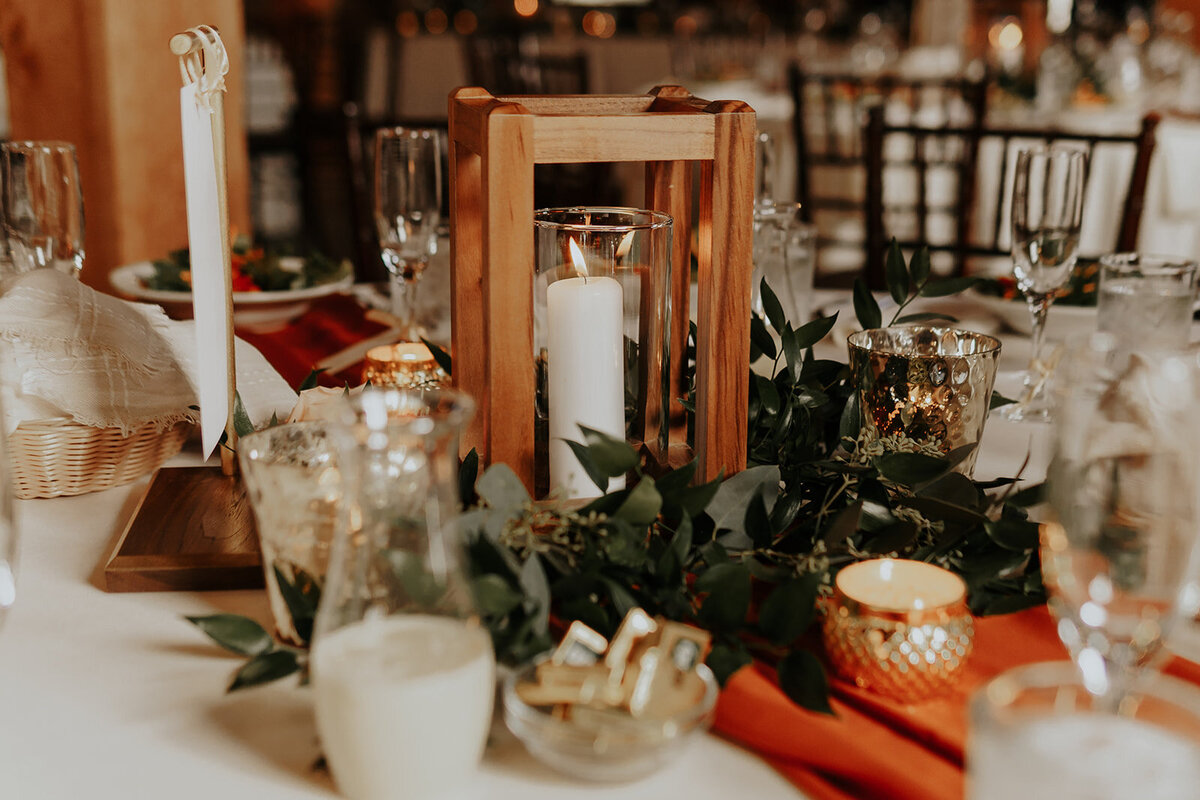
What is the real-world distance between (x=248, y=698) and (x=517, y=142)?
34 cm

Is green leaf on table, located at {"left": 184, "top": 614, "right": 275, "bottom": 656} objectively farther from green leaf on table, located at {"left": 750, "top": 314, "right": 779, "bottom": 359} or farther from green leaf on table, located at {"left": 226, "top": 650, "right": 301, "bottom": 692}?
green leaf on table, located at {"left": 750, "top": 314, "right": 779, "bottom": 359}

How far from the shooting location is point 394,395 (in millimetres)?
582

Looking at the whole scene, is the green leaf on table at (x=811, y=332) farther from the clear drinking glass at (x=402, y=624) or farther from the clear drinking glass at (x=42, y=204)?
the clear drinking glass at (x=42, y=204)

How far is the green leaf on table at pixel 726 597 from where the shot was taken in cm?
60

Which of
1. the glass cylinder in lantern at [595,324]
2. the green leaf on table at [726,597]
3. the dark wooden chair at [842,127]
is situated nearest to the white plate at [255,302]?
the glass cylinder in lantern at [595,324]

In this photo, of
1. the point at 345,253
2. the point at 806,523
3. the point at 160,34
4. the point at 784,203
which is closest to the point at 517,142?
the point at 806,523

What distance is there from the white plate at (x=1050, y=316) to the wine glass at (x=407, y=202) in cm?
66

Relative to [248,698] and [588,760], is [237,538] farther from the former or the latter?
[588,760]

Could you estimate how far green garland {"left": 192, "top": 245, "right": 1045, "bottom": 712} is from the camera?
584 mm

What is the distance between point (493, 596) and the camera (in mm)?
562

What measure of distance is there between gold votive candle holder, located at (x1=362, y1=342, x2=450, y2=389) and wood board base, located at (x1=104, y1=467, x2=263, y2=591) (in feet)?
0.67

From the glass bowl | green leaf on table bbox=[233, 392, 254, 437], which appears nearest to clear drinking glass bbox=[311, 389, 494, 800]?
the glass bowl

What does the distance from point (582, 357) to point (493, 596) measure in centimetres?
22

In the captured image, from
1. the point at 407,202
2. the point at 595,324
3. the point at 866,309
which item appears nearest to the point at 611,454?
the point at 595,324
